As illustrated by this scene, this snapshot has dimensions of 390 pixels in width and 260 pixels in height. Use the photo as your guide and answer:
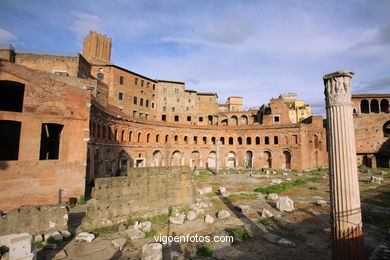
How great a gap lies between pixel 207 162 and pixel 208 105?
1397 cm

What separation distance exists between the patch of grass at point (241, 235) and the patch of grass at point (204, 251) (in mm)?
1400

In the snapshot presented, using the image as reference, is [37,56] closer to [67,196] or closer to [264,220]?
[67,196]

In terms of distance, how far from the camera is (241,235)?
8953mm

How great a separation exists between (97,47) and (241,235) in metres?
40.0

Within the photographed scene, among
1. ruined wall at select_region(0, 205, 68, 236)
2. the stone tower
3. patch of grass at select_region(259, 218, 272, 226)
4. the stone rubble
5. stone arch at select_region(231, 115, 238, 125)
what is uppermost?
the stone tower

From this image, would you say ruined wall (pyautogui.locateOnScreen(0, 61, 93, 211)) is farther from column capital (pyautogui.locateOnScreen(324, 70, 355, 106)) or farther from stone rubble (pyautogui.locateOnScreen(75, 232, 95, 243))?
column capital (pyautogui.locateOnScreen(324, 70, 355, 106))

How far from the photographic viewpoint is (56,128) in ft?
58.1

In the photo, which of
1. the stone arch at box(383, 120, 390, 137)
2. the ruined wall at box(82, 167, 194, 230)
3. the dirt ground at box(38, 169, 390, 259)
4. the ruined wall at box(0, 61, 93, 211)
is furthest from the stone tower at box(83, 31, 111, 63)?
the stone arch at box(383, 120, 390, 137)

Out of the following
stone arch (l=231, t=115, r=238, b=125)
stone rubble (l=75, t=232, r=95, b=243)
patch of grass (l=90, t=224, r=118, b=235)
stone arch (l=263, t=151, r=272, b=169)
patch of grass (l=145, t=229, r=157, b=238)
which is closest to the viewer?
stone rubble (l=75, t=232, r=95, b=243)

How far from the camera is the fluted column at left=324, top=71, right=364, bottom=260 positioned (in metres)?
5.48

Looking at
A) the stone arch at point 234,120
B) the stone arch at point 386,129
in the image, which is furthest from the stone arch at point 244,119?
the stone arch at point 386,129

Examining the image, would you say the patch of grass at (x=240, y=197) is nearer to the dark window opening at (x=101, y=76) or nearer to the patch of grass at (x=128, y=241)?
the patch of grass at (x=128, y=241)

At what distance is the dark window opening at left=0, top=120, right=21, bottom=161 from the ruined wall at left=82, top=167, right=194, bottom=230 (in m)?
11.9

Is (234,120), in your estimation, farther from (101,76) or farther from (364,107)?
(101,76)
